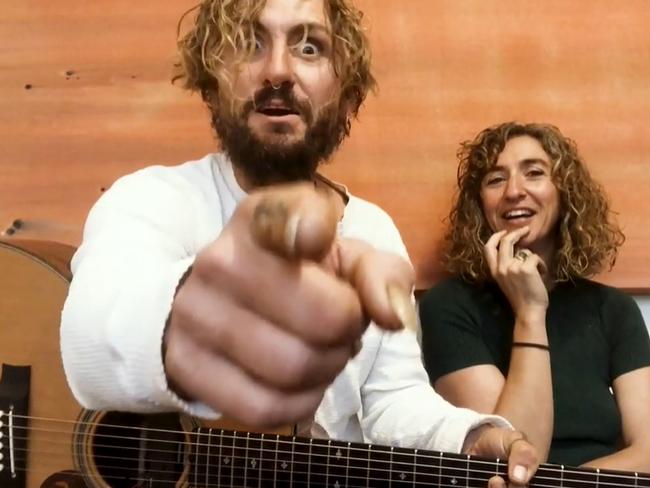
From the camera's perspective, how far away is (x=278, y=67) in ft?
2.83

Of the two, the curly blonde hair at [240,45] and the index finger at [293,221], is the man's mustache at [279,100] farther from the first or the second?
the index finger at [293,221]

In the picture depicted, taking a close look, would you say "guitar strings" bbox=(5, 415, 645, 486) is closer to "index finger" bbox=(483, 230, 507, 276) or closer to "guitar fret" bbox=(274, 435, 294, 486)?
"guitar fret" bbox=(274, 435, 294, 486)

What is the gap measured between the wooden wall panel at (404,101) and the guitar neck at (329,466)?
0.45m

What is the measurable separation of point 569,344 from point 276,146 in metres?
0.60

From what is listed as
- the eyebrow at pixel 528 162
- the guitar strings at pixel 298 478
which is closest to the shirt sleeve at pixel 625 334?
the eyebrow at pixel 528 162

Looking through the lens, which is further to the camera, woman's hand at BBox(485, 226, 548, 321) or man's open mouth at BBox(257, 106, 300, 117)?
woman's hand at BBox(485, 226, 548, 321)

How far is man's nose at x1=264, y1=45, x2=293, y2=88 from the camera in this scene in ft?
2.80

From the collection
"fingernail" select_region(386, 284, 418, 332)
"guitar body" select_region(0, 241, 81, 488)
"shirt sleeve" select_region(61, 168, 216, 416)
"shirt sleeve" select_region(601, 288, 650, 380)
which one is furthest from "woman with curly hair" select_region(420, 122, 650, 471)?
"fingernail" select_region(386, 284, 418, 332)

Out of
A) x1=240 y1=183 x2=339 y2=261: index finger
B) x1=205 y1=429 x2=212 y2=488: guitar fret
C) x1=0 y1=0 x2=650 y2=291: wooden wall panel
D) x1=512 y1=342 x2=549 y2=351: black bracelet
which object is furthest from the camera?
x1=0 y1=0 x2=650 y2=291: wooden wall panel

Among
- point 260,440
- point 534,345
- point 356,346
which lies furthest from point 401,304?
point 534,345

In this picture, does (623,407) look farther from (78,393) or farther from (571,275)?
(78,393)

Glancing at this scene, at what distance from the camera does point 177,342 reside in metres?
0.32

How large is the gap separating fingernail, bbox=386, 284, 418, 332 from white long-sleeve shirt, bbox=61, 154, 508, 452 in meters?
0.10

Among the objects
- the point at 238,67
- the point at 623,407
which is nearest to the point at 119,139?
the point at 238,67
